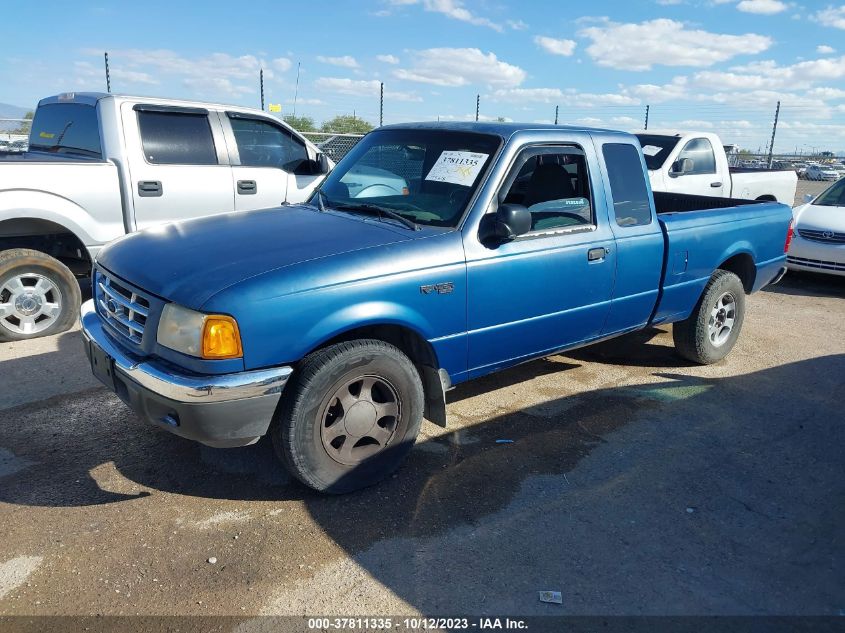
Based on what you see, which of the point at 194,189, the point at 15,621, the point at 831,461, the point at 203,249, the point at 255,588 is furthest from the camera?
the point at 194,189

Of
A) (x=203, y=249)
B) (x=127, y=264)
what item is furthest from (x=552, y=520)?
(x=127, y=264)

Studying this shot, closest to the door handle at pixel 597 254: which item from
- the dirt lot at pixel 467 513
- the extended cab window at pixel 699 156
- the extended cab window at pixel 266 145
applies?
the dirt lot at pixel 467 513

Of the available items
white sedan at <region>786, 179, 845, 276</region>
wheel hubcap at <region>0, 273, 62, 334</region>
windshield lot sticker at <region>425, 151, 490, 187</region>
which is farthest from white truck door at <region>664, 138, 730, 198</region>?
wheel hubcap at <region>0, 273, 62, 334</region>

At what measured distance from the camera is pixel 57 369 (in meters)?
5.14

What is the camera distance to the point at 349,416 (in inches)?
133

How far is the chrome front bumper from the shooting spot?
9.55 ft

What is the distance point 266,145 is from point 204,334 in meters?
4.51

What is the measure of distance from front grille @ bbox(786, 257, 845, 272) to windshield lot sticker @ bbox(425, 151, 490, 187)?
6225 millimetres

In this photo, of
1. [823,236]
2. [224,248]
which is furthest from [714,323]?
[823,236]

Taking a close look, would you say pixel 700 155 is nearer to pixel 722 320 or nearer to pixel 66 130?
pixel 722 320

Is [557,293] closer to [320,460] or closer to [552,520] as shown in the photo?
[552,520]

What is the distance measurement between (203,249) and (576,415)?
268 centimetres

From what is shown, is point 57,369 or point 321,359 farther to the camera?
point 57,369

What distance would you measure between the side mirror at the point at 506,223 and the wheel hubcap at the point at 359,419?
Answer: 1016mm
